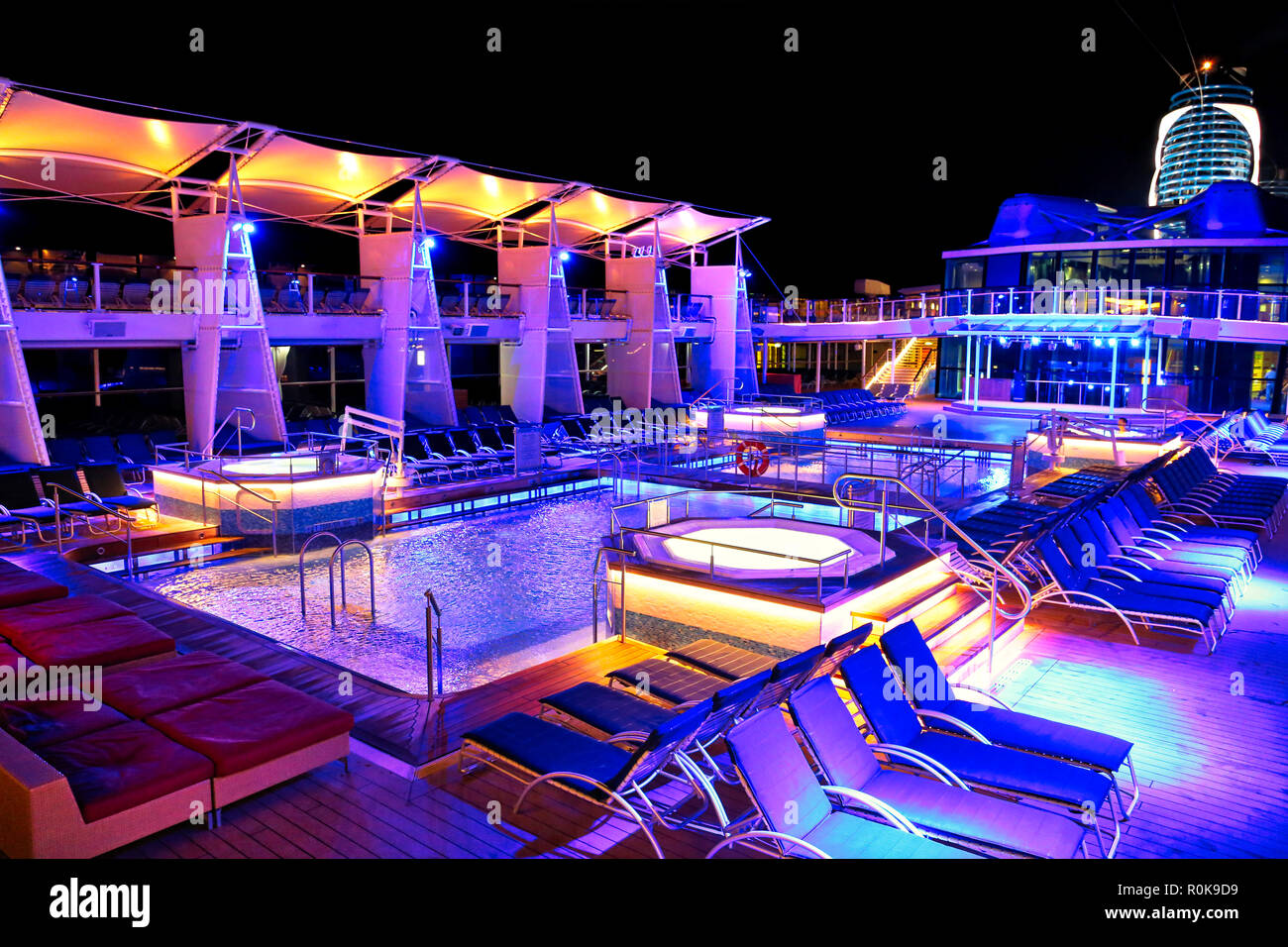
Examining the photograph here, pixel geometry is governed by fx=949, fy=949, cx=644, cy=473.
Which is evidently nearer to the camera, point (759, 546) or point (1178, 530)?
point (759, 546)

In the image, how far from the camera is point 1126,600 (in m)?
7.54

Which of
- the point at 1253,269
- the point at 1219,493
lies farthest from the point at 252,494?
the point at 1253,269

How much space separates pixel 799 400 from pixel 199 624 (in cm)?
2023

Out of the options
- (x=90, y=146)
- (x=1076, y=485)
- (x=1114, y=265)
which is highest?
(x=90, y=146)

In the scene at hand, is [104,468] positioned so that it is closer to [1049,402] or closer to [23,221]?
[23,221]

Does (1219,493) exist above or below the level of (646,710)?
above

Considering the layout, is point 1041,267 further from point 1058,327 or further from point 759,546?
point 759,546

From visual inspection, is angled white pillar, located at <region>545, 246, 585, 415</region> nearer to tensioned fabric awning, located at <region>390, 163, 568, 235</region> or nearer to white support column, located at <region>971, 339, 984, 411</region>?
tensioned fabric awning, located at <region>390, 163, 568, 235</region>

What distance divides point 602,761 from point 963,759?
1.77m

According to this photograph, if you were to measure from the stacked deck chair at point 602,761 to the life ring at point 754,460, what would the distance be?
11.5 m

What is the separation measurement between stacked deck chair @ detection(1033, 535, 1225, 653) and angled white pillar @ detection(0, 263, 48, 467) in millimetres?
12351

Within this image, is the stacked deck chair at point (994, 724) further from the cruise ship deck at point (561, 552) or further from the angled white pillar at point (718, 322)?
the angled white pillar at point (718, 322)

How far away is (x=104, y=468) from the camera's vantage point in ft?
41.3

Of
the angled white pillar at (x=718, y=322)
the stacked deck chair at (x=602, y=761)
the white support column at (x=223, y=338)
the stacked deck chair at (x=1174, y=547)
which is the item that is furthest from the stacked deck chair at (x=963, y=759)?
the angled white pillar at (x=718, y=322)
